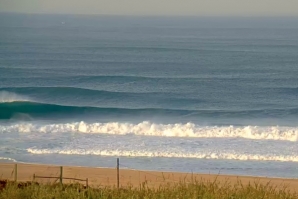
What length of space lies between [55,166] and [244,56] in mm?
37333

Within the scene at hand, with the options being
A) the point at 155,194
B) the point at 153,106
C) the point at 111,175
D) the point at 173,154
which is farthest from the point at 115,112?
the point at 155,194

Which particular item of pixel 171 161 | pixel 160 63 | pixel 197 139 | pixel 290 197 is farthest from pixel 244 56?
pixel 290 197

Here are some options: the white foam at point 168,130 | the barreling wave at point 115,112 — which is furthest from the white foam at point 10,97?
the white foam at point 168,130

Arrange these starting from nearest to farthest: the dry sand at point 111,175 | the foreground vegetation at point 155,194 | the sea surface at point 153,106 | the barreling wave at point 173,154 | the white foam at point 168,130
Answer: the foreground vegetation at point 155,194 < the dry sand at point 111,175 < the barreling wave at point 173,154 < the sea surface at point 153,106 < the white foam at point 168,130

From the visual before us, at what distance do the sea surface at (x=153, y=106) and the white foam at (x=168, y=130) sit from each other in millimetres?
44

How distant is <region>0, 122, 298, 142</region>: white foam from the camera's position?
82.3ft

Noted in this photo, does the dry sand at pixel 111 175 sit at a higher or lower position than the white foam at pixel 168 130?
lower

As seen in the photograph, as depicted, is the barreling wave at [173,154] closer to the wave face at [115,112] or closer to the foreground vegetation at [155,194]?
the wave face at [115,112]

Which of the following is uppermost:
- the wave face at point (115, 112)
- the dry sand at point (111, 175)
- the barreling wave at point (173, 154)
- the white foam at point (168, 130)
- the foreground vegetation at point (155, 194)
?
the wave face at point (115, 112)

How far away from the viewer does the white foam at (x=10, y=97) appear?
3428 cm

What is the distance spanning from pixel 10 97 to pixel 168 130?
40.8ft

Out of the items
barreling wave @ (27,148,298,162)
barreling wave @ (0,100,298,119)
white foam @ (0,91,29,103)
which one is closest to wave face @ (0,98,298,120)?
barreling wave @ (0,100,298,119)

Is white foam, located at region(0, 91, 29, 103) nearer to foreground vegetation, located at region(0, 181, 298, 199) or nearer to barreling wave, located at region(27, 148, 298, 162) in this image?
barreling wave, located at region(27, 148, 298, 162)

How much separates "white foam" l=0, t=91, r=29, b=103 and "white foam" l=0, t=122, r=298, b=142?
6898 millimetres
